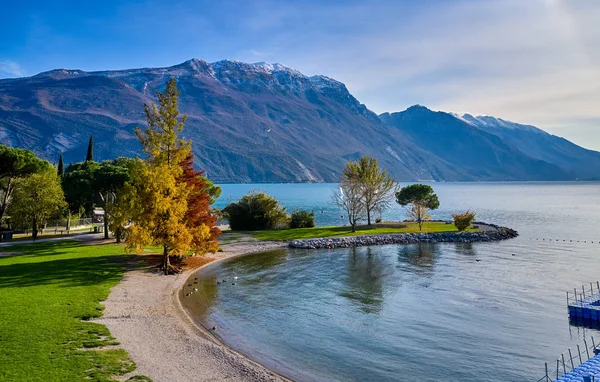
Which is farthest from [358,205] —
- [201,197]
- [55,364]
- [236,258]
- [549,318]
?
[55,364]

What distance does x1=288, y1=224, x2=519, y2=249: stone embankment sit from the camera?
64.6 metres

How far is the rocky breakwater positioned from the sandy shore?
3446 centimetres

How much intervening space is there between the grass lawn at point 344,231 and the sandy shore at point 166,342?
124 feet

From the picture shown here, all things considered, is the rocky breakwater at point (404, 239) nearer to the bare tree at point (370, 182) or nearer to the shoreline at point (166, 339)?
the bare tree at point (370, 182)

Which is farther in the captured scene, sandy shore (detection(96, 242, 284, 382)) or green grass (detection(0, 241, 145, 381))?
sandy shore (detection(96, 242, 284, 382))

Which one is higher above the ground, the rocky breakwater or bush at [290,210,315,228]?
bush at [290,210,315,228]

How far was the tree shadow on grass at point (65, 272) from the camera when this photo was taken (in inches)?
A: 1201

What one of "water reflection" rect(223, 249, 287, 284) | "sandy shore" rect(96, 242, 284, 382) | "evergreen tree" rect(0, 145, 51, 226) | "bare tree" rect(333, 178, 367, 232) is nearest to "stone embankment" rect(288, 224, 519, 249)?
"water reflection" rect(223, 249, 287, 284)

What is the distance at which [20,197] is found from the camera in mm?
53938

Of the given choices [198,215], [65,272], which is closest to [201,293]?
[198,215]

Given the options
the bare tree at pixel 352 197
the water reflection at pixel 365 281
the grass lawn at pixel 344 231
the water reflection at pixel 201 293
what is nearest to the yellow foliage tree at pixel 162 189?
the water reflection at pixel 201 293

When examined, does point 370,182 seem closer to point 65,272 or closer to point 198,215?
point 198,215

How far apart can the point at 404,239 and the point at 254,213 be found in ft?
95.9

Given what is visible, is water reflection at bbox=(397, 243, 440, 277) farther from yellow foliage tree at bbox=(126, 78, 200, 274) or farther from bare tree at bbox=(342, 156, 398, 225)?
yellow foliage tree at bbox=(126, 78, 200, 274)
